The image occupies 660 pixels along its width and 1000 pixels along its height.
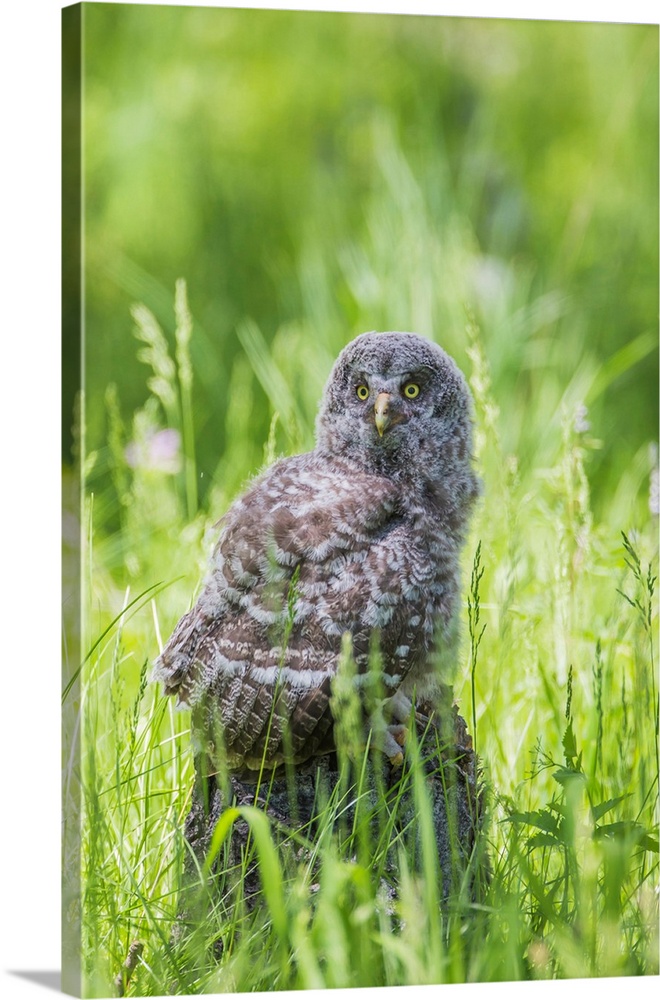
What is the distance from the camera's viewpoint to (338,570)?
132 inches

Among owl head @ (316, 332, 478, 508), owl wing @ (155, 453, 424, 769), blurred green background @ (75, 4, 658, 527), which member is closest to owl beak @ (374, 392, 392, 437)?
owl head @ (316, 332, 478, 508)

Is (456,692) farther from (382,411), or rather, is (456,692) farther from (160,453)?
(160,453)

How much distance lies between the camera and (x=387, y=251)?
386cm

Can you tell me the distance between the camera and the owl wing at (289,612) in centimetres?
328

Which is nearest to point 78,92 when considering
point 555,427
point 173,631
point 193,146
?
point 193,146

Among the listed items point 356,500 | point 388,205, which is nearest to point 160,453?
point 356,500

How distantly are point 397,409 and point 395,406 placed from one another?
10 millimetres

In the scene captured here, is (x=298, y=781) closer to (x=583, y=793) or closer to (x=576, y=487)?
(x=583, y=793)

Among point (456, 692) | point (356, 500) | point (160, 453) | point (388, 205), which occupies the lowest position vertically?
point (456, 692)

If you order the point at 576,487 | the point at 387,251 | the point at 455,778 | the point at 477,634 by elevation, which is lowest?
the point at 455,778

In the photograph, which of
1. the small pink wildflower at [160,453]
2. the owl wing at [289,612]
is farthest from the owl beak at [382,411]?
the small pink wildflower at [160,453]

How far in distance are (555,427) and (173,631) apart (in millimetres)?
1201

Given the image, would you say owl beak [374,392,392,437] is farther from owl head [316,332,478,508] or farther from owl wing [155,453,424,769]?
owl wing [155,453,424,769]

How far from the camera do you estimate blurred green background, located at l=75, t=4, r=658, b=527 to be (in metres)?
3.55
